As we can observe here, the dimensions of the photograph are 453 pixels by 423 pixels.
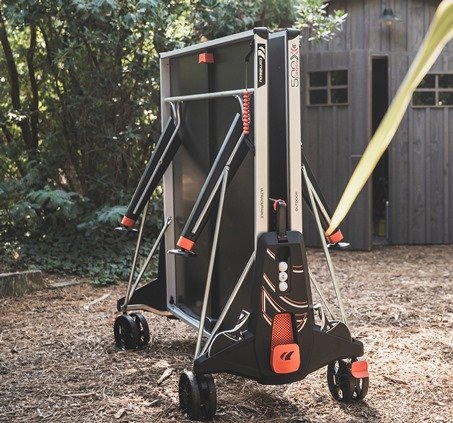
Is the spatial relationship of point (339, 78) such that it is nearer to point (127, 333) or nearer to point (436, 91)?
point (436, 91)

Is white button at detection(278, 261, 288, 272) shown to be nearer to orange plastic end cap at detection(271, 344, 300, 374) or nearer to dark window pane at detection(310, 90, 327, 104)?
orange plastic end cap at detection(271, 344, 300, 374)

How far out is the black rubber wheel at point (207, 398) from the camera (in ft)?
9.92

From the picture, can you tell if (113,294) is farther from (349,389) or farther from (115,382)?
(349,389)

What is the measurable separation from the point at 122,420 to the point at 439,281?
3.68 m

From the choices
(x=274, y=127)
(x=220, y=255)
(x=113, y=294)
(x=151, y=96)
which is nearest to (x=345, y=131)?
(x=151, y=96)

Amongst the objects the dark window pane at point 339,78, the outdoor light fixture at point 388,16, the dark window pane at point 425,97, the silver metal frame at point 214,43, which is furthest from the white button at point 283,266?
the dark window pane at point 425,97

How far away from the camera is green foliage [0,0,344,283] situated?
6.26 m

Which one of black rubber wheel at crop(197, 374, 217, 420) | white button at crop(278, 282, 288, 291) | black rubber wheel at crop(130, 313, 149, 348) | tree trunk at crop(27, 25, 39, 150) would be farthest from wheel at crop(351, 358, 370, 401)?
tree trunk at crop(27, 25, 39, 150)

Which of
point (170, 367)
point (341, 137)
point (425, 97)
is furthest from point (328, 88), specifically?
point (170, 367)

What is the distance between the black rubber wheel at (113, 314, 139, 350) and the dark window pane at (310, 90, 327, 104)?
13.7 ft

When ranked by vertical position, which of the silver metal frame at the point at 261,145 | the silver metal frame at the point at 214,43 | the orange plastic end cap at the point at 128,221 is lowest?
the orange plastic end cap at the point at 128,221

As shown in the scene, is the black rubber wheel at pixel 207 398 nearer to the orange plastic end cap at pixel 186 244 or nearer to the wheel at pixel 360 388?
the orange plastic end cap at pixel 186 244

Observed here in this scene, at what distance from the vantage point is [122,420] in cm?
312

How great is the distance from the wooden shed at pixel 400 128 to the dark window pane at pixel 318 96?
10 millimetres
